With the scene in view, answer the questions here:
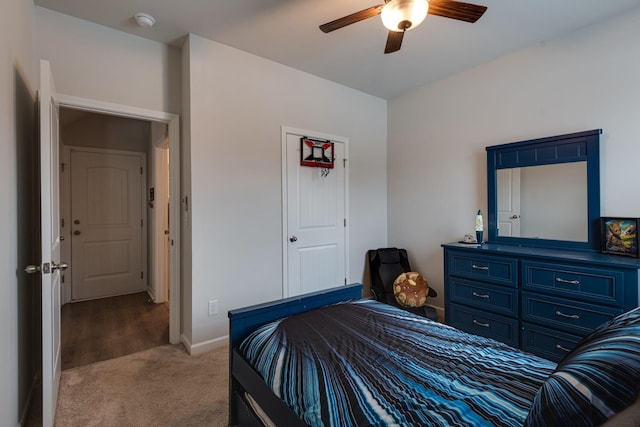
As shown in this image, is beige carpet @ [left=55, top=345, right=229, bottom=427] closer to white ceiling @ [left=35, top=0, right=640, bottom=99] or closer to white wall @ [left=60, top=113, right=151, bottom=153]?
white ceiling @ [left=35, top=0, right=640, bottom=99]

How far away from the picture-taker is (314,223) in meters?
3.34

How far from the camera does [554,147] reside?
2.57m

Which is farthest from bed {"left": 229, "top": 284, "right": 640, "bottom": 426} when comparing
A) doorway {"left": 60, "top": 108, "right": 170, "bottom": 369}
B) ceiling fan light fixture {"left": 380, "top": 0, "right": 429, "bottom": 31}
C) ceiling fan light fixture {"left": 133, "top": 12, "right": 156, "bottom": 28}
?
doorway {"left": 60, "top": 108, "right": 170, "bottom": 369}

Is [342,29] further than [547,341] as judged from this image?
Yes

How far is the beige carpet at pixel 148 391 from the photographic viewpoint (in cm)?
177

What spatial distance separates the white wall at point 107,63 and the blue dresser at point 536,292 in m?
2.98

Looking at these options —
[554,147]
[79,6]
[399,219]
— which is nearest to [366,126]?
[399,219]

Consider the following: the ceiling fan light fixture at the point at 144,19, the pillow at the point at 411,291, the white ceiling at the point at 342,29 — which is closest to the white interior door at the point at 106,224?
the white ceiling at the point at 342,29

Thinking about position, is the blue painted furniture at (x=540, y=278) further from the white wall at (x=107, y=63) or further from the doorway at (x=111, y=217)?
the doorway at (x=111, y=217)

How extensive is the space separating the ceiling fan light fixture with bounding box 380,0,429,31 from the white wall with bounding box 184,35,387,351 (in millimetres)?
1606

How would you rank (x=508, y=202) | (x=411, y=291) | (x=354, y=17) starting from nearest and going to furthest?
1. (x=354, y=17)
2. (x=508, y=202)
3. (x=411, y=291)

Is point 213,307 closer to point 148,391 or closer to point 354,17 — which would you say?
point 148,391

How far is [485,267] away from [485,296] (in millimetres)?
246

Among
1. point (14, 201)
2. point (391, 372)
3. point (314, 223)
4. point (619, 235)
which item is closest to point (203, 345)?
point (314, 223)
